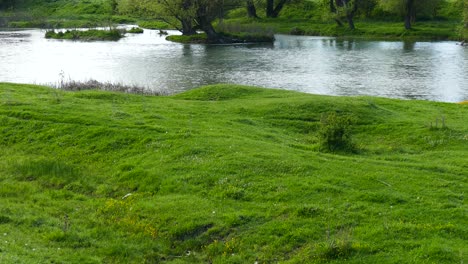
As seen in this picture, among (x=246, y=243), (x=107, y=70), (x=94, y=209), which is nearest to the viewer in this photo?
(x=246, y=243)

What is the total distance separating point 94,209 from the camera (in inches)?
612

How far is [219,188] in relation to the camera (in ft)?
52.2

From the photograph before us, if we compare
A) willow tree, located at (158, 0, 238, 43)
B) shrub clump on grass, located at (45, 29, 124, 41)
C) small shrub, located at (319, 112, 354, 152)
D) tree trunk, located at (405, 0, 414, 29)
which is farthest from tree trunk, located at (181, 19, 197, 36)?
small shrub, located at (319, 112, 354, 152)

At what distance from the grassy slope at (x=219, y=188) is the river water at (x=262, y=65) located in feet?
69.6

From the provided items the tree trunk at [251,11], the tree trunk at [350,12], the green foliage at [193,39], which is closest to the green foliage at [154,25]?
the tree trunk at [251,11]

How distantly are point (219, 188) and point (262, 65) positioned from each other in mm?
45351

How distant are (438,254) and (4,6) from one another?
482 feet

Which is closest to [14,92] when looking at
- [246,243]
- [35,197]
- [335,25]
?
[35,197]

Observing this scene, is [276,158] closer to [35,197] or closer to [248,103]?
[35,197]

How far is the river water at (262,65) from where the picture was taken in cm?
4788

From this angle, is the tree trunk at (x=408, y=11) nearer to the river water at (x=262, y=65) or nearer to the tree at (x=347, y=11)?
the tree at (x=347, y=11)

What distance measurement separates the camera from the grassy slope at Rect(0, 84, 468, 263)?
41.6ft

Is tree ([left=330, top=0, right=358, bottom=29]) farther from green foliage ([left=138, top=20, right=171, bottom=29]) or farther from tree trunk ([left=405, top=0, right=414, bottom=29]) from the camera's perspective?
green foliage ([left=138, top=20, right=171, bottom=29])

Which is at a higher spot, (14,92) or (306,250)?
(14,92)
